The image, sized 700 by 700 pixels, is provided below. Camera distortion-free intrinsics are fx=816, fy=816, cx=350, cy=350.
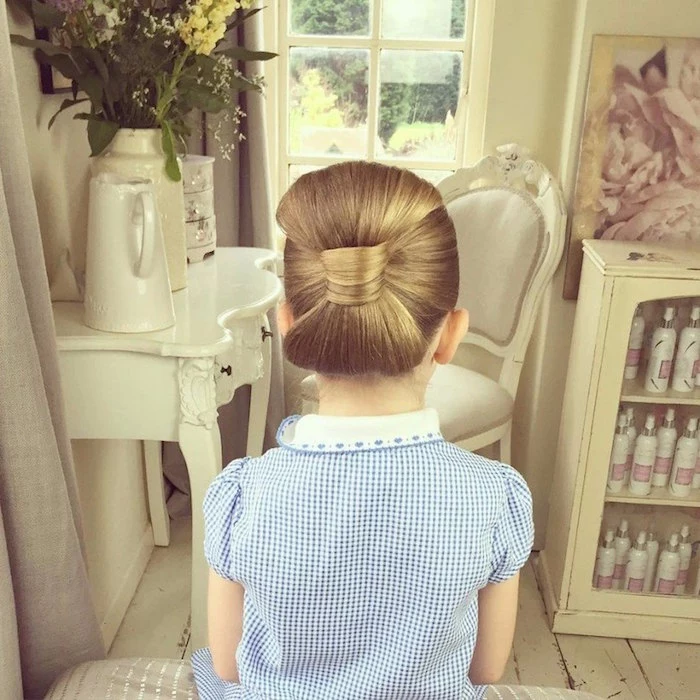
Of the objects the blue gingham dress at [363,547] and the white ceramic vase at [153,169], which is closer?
the blue gingham dress at [363,547]

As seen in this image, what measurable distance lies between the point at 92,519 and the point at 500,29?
1.53 metres

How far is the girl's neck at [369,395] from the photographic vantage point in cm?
83

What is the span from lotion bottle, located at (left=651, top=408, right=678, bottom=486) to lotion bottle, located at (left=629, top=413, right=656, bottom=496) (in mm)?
16

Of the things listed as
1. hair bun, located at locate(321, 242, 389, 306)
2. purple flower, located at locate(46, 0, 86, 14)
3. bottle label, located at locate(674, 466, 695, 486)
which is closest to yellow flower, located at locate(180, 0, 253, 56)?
purple flower, located at locate(46, 0, 86, 14)

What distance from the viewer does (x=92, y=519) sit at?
1792 mm

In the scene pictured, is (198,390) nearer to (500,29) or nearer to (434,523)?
(434,523)

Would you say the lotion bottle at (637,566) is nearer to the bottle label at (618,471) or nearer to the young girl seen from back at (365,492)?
the bottle label at (618,471)

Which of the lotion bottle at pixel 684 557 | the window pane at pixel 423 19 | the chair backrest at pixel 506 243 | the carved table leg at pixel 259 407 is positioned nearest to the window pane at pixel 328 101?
the window pane at pixel 423 19

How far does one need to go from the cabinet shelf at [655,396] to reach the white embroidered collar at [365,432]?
3.69 feet

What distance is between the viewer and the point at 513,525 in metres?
0.88

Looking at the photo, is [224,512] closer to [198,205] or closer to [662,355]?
[198,205]

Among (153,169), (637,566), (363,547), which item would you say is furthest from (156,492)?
(363,547)

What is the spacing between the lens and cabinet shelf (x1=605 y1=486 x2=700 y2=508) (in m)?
1.89

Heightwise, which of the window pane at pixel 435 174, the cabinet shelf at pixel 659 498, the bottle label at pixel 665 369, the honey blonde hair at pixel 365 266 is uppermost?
the honey blonde hair at pixel 365 266
